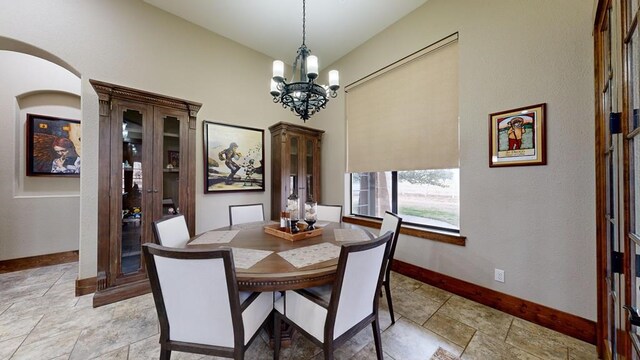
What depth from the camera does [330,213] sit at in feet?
9.07

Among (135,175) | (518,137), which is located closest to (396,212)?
(518,137)

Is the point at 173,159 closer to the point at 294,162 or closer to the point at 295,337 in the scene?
the point at 294,162

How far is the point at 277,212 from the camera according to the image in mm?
3486

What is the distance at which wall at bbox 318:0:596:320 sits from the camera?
64.6 inches

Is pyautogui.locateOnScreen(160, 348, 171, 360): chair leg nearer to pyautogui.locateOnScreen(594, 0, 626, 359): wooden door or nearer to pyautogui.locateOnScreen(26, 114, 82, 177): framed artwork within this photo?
pyautogui.locateOnScreen(594, 0, 626, 359): wooden door

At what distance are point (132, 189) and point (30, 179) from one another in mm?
2142

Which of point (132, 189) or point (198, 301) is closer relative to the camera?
point (198, 301)

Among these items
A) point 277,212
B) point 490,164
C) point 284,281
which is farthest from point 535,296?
point 277,212

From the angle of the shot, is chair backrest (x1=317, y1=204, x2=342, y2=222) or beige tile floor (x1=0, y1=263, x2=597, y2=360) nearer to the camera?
beige tile floor (x1=0, y1=263, x2=597, y2=360)

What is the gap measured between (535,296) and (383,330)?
132 cm

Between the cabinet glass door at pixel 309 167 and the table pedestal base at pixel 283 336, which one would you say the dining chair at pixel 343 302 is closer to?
the table pedestal base at pixel 283 336

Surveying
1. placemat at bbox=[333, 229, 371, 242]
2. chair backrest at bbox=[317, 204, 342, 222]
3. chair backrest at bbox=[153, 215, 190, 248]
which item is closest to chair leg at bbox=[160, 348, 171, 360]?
chair backrest at bbox=[153, 215, 190, 248]

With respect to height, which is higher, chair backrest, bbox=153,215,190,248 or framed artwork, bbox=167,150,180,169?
framed artwork, bbox=167,150,180,169

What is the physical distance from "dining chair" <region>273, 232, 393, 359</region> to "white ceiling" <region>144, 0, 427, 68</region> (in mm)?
2802
